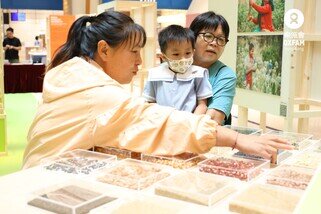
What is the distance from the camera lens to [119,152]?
1.56 metres

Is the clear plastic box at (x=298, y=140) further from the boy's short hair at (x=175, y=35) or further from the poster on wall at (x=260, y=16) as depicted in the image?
the poster on wall at (x=260, y=16)

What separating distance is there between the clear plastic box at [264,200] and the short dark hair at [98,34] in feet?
2.79

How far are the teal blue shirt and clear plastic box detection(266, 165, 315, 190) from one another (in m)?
0.76

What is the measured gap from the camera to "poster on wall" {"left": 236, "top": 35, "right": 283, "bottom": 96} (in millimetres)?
3152

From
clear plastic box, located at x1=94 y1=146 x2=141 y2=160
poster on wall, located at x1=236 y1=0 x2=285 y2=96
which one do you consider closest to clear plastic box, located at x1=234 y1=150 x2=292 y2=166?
clear plastic box, located at x1=94 y1=146 x2=141 y2=160

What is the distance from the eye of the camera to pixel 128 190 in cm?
119

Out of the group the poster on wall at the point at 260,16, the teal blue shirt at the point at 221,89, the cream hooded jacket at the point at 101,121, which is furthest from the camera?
the poster on wall at the point at 260,16

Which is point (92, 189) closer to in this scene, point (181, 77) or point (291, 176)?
point (291, 176)

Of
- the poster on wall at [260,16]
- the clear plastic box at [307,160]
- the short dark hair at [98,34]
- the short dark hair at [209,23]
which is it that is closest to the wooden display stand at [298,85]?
the poster on wall at [260,16]

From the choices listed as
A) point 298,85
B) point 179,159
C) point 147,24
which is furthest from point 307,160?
point 147,24

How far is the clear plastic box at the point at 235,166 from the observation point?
1298 millimetres

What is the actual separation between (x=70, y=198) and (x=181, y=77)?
1.25m

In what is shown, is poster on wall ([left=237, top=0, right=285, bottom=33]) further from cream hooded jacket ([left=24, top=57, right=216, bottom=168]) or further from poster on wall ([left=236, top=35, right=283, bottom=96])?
cream hooded jacket ([left=24, top=57, right=216, bottom=168])

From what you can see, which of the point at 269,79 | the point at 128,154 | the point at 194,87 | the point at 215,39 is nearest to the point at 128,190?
the point at 128,154
